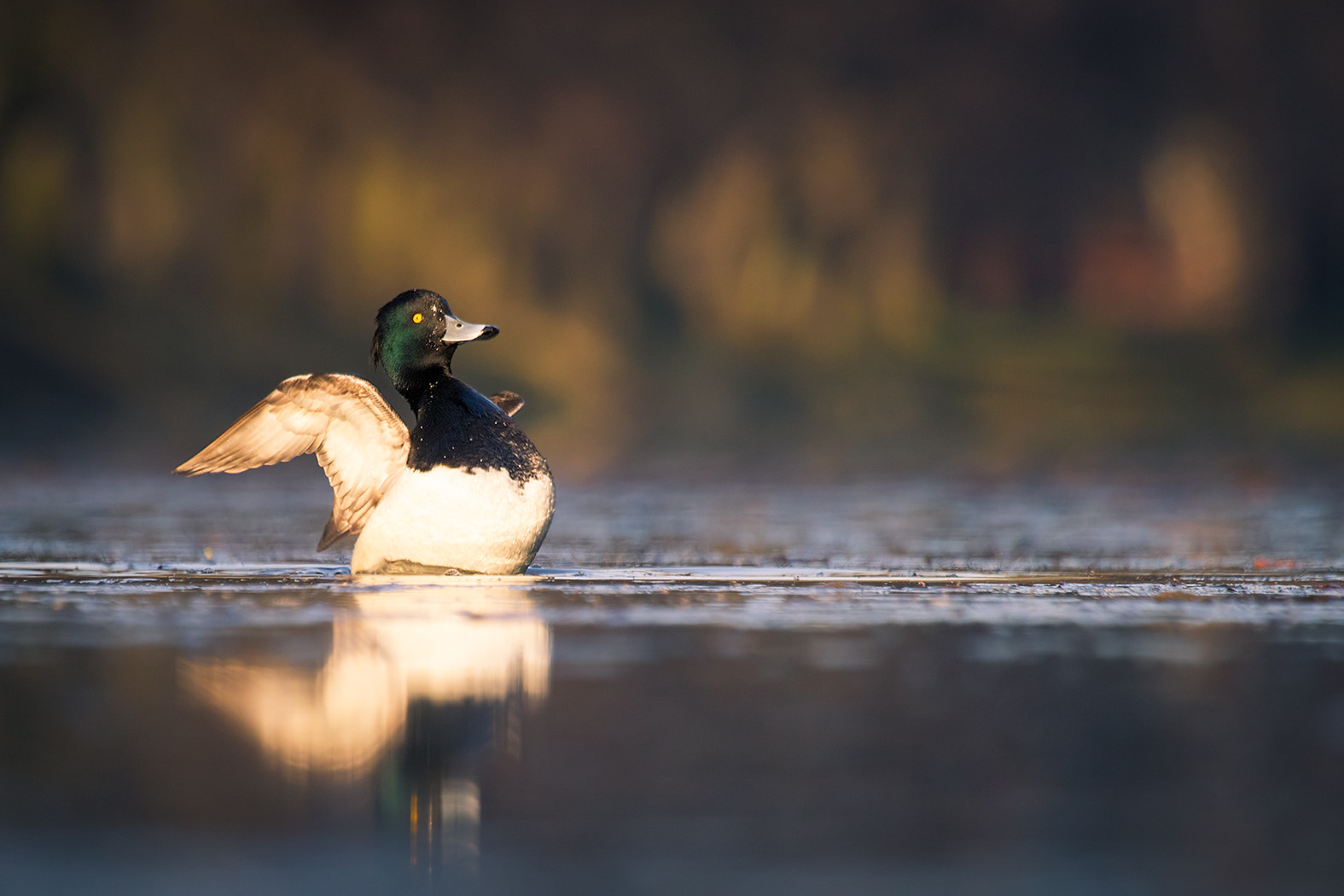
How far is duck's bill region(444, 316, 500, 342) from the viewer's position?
24.7 ft

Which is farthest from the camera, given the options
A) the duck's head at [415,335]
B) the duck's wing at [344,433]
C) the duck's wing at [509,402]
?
the duck's wing at [509,402]

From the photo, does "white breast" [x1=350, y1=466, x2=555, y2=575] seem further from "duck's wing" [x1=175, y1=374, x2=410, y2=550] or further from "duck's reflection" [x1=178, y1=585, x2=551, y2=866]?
"duck's reflection" [x1=178, y1=585, x2=551, y2=866]

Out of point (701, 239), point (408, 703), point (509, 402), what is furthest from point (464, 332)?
point (701, 239)

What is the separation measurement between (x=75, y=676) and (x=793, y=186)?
27920 millimetres

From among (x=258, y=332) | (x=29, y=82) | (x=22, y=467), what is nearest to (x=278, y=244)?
(x=258, y=332)

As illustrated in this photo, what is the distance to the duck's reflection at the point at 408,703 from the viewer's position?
3.23 meters

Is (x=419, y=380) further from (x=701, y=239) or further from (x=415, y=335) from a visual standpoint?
(x=701, y=239)

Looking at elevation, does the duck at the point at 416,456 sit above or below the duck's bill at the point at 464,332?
below

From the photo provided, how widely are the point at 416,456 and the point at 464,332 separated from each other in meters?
0.73

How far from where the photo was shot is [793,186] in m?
31.8

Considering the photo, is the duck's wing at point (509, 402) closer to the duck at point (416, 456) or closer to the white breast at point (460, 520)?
the duck at point (416, 456)

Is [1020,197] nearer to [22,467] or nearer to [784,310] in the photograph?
[784,310]

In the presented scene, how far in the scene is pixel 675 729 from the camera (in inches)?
153

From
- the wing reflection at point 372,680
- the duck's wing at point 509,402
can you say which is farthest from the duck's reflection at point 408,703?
the duck's wing at point 509,402
